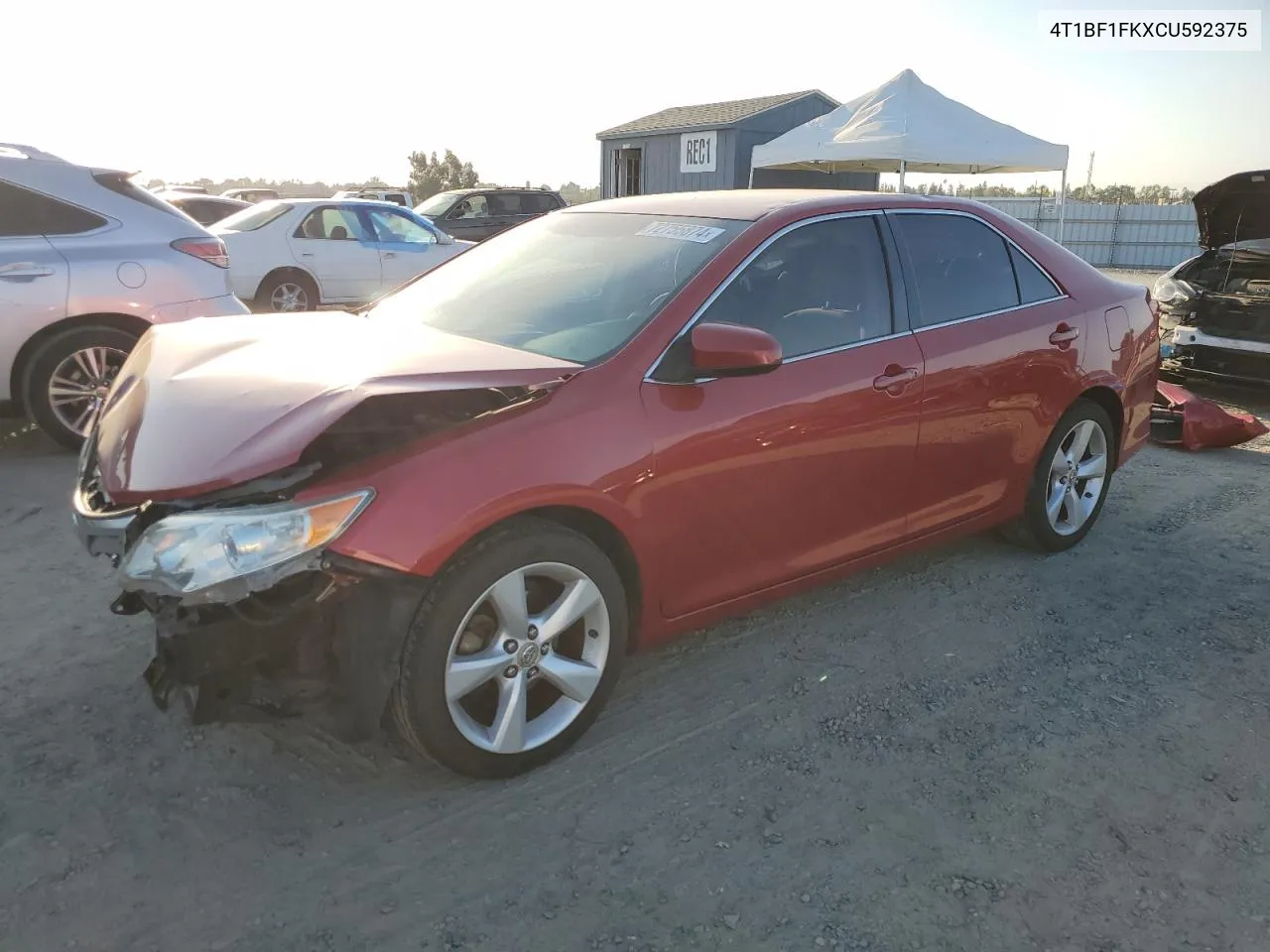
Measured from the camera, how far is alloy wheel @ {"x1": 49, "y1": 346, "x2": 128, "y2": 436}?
17.8 ft

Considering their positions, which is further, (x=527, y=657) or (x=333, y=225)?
(x=333, y=225)

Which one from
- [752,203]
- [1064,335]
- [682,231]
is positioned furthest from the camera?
[1064,335]

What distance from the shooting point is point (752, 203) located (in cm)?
348

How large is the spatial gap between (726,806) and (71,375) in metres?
4.85

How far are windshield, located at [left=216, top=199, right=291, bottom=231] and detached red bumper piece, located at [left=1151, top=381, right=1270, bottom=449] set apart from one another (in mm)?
8987

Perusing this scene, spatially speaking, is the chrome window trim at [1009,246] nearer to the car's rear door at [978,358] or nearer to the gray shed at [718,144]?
the car's rear door at [978,358]

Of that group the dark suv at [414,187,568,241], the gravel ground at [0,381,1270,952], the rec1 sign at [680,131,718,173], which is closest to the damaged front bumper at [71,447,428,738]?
the gravel ground at [0,381,1270,952]

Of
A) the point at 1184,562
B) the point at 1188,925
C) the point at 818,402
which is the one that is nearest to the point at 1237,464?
the point at 1184,562

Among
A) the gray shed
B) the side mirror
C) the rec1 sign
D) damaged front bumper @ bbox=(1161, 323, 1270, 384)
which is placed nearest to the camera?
the side mirror

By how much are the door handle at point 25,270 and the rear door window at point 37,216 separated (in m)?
0.20

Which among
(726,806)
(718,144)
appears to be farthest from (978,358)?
(718,144)

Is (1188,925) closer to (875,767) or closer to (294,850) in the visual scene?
(875,767)

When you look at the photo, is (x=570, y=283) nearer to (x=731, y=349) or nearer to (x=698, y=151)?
(x=731, y=349)

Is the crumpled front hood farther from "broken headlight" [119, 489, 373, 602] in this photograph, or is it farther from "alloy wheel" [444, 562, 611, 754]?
"alloy wheel" [444, 562, 611, 754]
